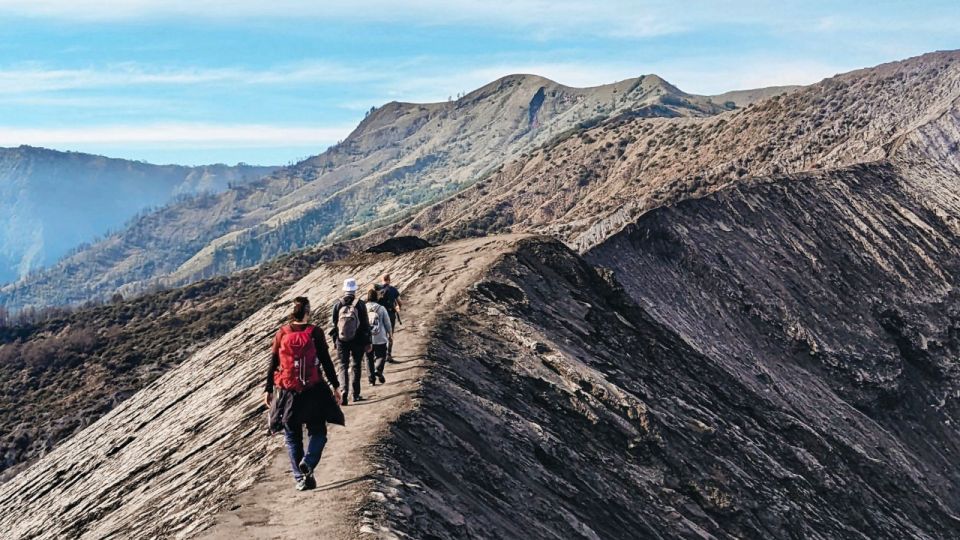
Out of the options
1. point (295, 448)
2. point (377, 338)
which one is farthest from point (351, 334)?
point (295, 448)

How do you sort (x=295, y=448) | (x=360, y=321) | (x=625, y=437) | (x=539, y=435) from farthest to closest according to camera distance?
(x=625, y=437) < (x=539, y=435) < (x=360, y=321) < (x=295, y=448)

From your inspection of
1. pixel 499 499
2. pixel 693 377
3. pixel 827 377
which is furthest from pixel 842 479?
pixel 499 499

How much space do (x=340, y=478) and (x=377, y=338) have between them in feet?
16.9

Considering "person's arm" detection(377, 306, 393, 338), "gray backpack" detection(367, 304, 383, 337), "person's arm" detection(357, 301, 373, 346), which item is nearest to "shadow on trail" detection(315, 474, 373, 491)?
"person's arm" detection(357, 301, 373, 346)

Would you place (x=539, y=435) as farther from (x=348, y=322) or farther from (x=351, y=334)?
(x=348, y=322)

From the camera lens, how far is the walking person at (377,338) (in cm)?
1827

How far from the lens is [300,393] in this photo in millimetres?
13586

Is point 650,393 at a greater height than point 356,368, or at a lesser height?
lesser

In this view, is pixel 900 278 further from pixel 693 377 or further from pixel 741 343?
pixel 693 377

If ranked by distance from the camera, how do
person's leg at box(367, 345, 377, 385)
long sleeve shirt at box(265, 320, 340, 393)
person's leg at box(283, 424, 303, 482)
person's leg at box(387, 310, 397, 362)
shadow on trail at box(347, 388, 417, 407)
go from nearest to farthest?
person's leg at box(283, 424, 303, 482)
long sleeve shirt at box(265, 320, 340, 393)
shadow on trail at box(347, 388, 417, 407)
person's leg at box(367, 345, 377, 385)
person's leg at box(387, 310, 397, 362)

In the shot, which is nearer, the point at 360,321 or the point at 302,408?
the point at 302,408

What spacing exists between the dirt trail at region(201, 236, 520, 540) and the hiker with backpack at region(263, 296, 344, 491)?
1.34ft

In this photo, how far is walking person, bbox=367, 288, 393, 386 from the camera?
18266 millimetres

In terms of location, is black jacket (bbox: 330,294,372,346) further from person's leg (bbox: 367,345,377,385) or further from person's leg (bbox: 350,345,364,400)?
person's leg (bbox: 367,345,377,385)
